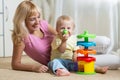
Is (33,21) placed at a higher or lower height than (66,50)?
higher

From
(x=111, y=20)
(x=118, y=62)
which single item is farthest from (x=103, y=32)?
(x=118, y=62)

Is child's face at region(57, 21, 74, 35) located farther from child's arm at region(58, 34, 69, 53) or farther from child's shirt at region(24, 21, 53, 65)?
child's shirt at region(24, 21, 53, 65)

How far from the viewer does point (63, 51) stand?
5.68 ft

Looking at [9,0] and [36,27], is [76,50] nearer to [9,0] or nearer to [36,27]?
[36,27]

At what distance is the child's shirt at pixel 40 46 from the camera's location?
6.12ft

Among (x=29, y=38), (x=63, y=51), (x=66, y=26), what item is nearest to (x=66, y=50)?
(x=63, y=51)

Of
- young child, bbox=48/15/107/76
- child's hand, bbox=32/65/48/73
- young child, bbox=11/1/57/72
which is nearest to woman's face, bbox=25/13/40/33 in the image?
young child, bbox=11/1/57/72

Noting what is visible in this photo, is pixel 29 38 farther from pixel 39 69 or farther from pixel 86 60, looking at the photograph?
pixel 86 60

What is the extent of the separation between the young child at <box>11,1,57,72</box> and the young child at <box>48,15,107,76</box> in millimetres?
89

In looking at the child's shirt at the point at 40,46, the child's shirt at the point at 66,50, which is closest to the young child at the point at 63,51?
the child's shirt at the point at 66,50

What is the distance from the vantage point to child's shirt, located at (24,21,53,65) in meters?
1.87

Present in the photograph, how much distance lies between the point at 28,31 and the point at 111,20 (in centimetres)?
95

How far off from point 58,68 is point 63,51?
0.12 metres

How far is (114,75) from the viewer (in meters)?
1.66
